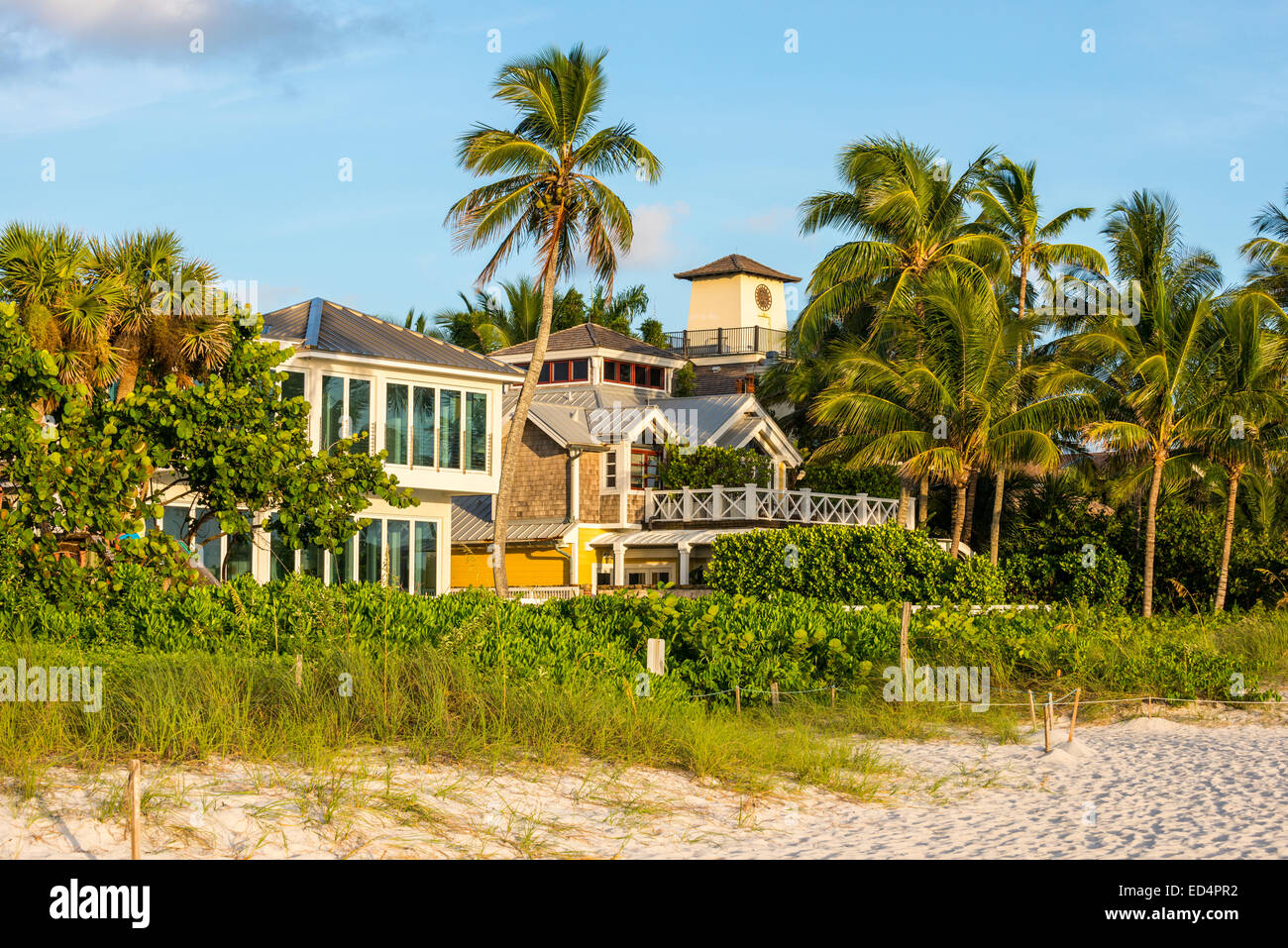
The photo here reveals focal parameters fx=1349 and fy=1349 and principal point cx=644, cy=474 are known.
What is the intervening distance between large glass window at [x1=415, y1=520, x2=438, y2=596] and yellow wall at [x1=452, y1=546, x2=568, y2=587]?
7.20 metres

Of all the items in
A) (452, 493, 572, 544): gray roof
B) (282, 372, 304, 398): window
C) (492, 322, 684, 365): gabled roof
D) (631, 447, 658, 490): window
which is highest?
(492, 322, 684, 365): gabled roof

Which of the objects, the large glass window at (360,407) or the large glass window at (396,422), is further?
the large glass window at (396,422)

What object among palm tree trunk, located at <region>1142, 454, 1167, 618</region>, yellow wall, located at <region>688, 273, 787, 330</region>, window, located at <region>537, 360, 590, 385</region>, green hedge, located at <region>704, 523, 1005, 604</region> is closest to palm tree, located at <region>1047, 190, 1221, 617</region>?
palm tree trunk, located at <region>1142, 454, 1167, 618</region>

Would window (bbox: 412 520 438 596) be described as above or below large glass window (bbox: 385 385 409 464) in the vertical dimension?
below

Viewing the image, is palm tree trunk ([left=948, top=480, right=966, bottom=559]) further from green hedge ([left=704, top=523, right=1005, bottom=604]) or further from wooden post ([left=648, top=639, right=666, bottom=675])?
wooden post ([left=648, top=639, right=666, bottom=675])

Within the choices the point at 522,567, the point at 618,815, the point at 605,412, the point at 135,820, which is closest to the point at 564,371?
the point at 605,412

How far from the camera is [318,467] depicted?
1744cm

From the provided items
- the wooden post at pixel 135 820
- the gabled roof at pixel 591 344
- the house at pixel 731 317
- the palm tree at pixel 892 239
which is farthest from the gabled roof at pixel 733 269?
the wooden post at pixel 135 820

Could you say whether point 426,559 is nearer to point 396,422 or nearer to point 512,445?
point 396,422

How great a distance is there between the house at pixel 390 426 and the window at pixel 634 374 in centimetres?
→ 1533

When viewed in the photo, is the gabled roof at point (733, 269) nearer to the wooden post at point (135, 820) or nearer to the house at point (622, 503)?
the house at point (622, 503)

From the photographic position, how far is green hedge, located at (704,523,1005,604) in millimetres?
26656

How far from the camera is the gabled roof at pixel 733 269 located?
59.2 m
